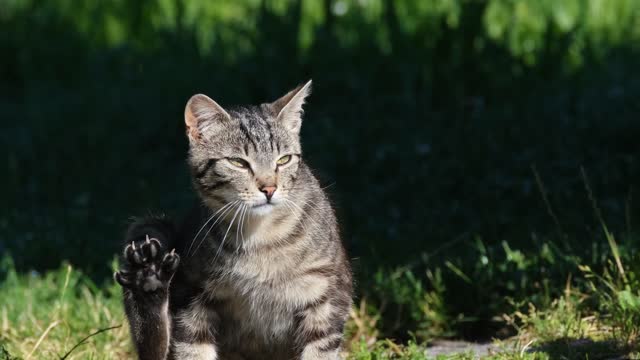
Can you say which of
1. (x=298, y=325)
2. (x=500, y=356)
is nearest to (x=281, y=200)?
(x=298, y=325)

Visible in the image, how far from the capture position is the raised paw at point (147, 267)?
428 cm

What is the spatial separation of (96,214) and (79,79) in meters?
2.64

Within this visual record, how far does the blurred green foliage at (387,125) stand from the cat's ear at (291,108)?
1169 mm

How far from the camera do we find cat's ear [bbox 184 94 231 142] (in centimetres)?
479

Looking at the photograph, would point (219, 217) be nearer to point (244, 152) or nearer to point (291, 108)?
point (244, 152)

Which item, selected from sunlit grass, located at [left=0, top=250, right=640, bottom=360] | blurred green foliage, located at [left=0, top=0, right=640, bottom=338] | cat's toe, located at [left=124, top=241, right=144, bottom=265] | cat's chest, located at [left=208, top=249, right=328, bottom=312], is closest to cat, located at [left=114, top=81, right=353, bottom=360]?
cat's chest, located at [left=208, top=249, right=328, bottom=312]

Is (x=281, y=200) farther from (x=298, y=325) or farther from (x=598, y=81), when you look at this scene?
(x=598, y=81)

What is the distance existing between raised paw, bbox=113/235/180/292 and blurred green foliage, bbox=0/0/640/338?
1.66 m

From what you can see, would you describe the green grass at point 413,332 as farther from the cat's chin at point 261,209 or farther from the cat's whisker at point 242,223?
the cat's chin at point 261,209

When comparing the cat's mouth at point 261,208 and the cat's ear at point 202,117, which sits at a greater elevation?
the cat's ear at point 202,117

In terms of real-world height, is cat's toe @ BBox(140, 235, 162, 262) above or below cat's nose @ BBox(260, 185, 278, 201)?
below

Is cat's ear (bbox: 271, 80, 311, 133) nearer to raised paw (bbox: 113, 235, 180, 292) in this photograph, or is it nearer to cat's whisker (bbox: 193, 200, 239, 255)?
cat's whisker (bbox: 193, 200, 239, 255)

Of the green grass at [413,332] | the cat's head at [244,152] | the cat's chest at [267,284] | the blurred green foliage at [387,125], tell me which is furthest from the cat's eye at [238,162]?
the blurred green foliage at [387,125]

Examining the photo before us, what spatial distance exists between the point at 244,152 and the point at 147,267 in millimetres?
738
